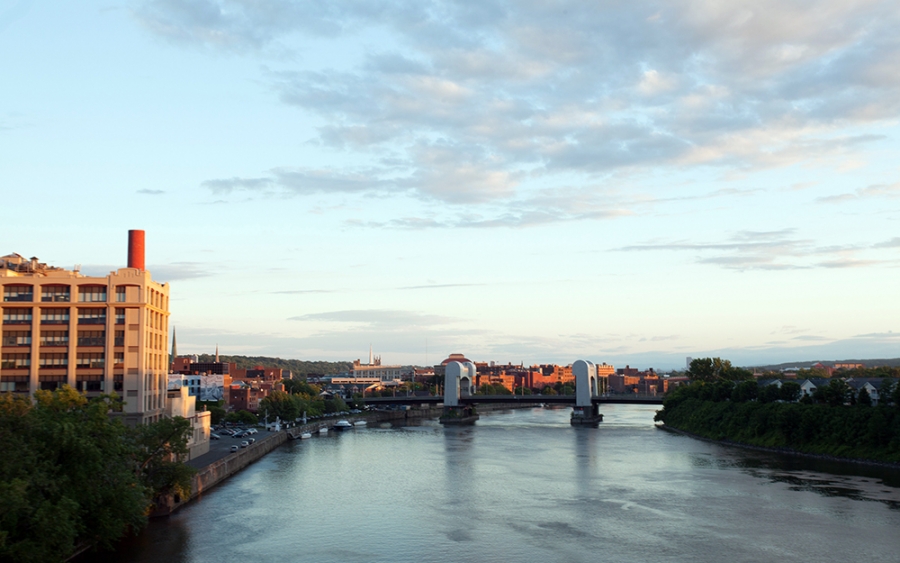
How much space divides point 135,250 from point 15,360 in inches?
548

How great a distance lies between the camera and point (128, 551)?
1411 inches

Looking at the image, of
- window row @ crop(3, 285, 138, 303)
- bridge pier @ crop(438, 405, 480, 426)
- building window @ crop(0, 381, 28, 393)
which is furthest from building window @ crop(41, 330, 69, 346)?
bridge pier @ crop(438, 405, 480, 426)

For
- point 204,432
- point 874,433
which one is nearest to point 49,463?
point 204,432

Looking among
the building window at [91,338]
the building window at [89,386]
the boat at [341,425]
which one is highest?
the building window at [91,338]

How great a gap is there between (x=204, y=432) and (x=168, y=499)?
75.4 ft

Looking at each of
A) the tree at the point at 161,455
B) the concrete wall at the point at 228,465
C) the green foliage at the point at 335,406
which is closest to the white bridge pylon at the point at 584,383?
the green foliage at the point at 335,406

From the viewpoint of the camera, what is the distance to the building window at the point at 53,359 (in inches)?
2282

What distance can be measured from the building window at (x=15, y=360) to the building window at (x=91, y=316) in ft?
14.4

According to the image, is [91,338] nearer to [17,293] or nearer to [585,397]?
[17,293]

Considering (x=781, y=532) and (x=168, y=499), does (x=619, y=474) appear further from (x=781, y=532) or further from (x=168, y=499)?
(x=168, y=499)

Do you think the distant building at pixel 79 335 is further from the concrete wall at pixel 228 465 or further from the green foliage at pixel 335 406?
the green foliage at pixel 335 406

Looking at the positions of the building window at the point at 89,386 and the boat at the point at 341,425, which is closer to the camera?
the building window at the point at 89,386

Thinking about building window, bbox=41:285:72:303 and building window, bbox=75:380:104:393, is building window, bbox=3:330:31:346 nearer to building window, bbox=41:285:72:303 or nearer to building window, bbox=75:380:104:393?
building window, bbox=41:285:72:303

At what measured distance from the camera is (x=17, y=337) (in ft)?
190
